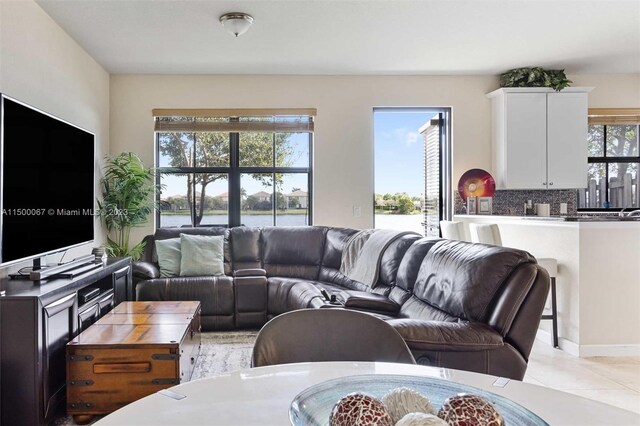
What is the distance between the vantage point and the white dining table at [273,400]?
73 cm

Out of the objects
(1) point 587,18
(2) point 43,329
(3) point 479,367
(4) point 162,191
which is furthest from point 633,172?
(2) point 43,329

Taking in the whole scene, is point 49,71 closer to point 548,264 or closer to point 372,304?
point 372,304

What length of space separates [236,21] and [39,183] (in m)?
1.86

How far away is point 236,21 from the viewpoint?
338 cm

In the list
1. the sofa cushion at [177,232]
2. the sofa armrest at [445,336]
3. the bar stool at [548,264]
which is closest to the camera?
the sofa armrest at [445,336]

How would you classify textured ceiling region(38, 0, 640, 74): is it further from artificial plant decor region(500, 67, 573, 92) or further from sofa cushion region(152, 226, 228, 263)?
sofa cushion region(152, 226, 228, 263)

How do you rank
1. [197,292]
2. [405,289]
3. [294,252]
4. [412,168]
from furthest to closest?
[412,168], [294,252], [197,292], [405,289]

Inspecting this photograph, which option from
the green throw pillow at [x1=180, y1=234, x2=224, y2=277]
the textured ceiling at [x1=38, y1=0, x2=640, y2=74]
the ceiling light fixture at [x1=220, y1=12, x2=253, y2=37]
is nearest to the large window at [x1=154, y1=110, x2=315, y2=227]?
the textured ceiling at [x1=38, y1=0, x2=640, y2=74]

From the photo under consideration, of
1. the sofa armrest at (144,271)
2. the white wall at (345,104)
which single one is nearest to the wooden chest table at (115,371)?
the sofa armrest at (144,271)

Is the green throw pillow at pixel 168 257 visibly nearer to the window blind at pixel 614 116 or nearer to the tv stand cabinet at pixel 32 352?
the tv stand cabinet at pixel 32 352

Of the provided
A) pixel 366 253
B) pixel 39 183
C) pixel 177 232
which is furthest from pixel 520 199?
pixel 39 183

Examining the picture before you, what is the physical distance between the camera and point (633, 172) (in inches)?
209

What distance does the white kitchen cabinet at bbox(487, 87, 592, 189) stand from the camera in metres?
4.88

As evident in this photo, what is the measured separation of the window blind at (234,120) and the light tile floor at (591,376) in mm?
3336
